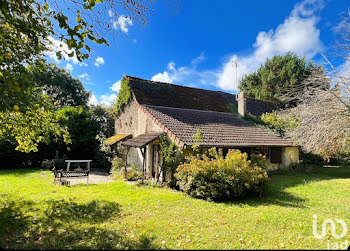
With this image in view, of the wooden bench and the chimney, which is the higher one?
the chimney

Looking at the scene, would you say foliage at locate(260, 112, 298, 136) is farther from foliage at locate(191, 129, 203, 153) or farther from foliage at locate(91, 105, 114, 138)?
foliage at locate(91, 105, 114, 138)

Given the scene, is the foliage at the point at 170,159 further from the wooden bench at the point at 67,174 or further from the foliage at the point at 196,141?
the wooden bench at the point at 67,174

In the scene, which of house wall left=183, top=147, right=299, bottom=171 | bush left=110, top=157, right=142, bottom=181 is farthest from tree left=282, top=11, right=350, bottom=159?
bush left=110, top=157, right=142, bottom=181

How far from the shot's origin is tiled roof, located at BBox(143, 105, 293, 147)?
38.2 feet

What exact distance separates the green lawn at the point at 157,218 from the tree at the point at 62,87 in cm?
2120

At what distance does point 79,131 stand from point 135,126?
280 inches

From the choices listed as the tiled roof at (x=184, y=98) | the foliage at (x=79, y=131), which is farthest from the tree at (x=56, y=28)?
the foliage at (x=79, y=131)

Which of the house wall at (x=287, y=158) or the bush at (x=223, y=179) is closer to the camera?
the bush at (x=223, y=179)

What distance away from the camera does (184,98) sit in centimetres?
1827

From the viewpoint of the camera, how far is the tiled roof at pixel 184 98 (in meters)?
16.3

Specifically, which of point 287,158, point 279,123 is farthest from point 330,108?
point 279,123

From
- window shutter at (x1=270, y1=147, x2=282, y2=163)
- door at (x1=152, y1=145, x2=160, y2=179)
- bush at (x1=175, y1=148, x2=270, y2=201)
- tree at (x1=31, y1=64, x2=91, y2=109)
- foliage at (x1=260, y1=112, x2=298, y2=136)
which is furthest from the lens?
tree at (x1=31, y1=64, x2=91, y2=109)

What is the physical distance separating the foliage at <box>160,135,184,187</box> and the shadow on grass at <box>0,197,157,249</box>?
3745mm

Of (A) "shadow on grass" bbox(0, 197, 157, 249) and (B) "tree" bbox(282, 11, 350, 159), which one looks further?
(B) "tree" bbox(282, 11, 350, 159)
